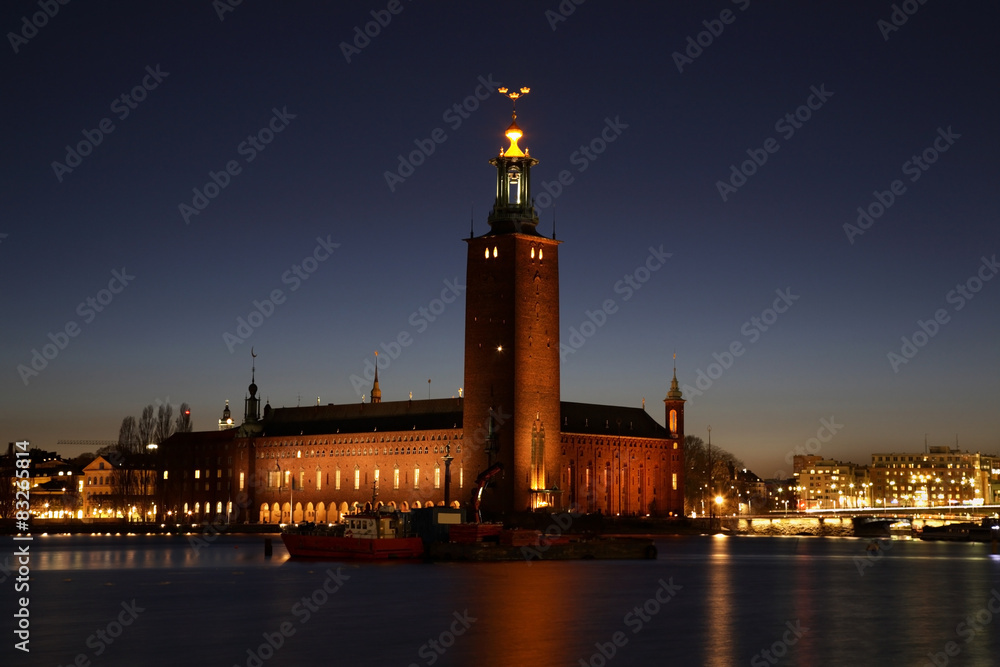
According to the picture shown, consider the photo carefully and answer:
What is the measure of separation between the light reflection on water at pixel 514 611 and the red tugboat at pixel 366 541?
Result: 2.42m

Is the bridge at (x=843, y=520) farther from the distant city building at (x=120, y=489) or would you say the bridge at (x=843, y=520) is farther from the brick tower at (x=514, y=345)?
the distant city building at (x=120, y=489)

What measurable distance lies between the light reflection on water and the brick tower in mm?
36952

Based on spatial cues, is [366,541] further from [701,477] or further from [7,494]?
[701,477]

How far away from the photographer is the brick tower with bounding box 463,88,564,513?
93.2m

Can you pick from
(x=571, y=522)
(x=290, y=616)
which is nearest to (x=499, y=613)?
(x=290, y=616)

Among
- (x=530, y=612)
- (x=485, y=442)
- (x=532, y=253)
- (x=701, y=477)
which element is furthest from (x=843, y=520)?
(x=530, y=612)

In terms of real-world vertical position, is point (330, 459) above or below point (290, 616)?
above

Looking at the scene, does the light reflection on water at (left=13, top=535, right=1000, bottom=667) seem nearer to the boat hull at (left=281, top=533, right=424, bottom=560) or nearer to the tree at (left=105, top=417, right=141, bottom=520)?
the boat hull at (left=281, top=533, right=424, bottom=560)

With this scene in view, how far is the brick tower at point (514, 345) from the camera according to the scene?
306 feet

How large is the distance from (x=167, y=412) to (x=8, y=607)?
82.5 meters

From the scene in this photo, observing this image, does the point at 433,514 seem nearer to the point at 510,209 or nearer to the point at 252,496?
the point at 510,209

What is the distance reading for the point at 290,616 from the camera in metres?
31.6

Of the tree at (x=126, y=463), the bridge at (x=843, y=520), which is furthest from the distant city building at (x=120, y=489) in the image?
the bridge at (x=843, y=520)

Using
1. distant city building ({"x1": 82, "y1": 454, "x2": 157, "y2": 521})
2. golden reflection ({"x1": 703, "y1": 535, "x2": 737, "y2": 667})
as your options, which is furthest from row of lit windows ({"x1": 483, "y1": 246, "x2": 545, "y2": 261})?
golden reflection ({"x1": 703, "y1": 535, "x2": 737, "y2": 667})
